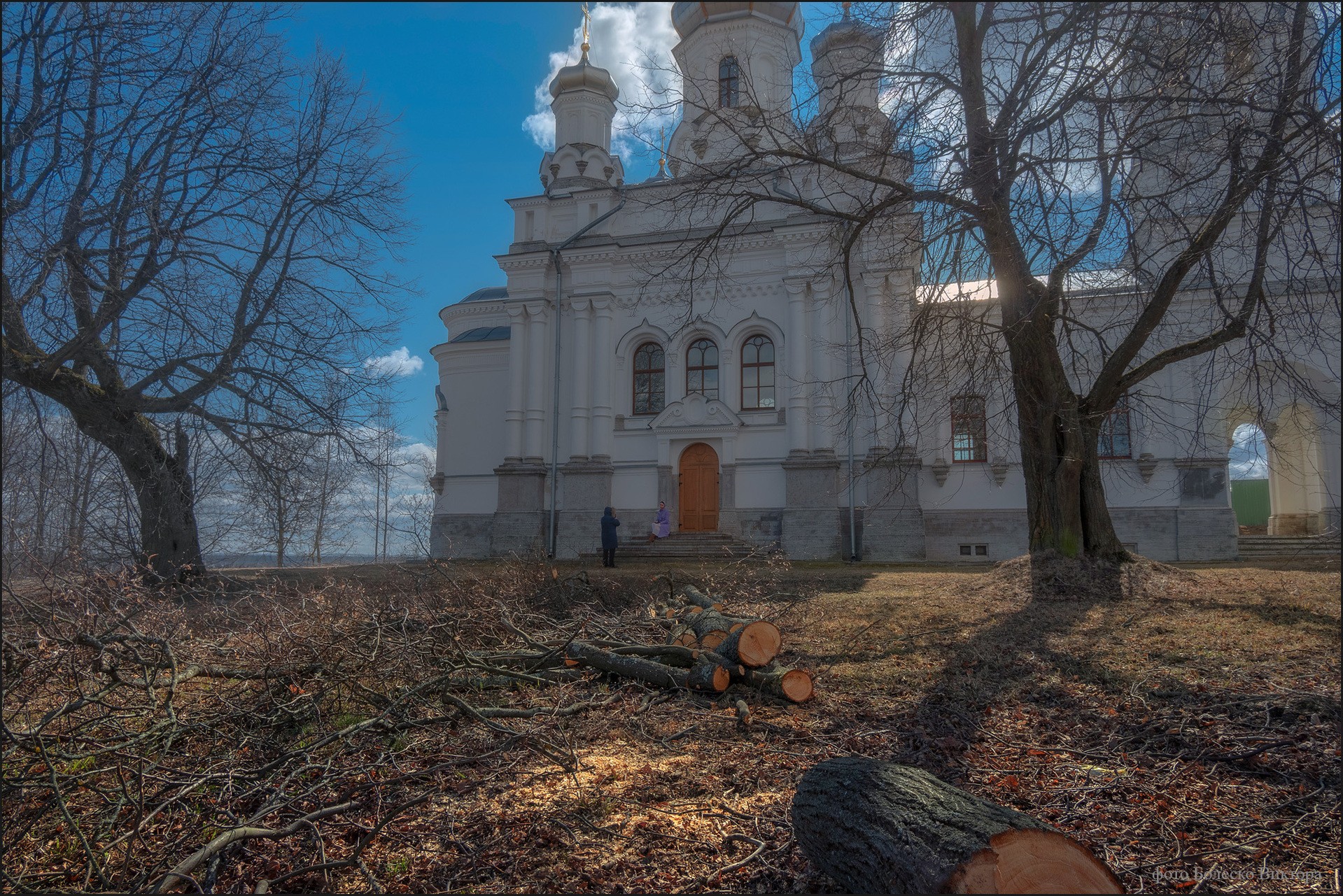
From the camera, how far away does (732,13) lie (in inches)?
945

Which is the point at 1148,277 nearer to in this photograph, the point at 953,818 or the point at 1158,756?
the point at 1158,756

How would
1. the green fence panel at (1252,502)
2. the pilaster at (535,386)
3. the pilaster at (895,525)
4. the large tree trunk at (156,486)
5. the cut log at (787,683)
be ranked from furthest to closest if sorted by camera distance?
the green fence panel at (1252,502) → the pilaster at (535,386) → the pilaster at (895,525) → the large tree trunk at (156,486) → the cut log at (787,683)

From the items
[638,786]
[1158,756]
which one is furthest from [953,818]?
[1158,756]

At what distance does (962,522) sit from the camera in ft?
63.6

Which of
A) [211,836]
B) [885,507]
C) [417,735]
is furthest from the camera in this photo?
[885,507]

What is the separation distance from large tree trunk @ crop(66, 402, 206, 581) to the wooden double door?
42.1ft

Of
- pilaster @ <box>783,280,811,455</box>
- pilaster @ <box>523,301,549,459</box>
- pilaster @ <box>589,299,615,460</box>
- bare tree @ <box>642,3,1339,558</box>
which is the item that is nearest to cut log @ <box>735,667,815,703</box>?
bare tree @ <box>642,3,1339,558</box>

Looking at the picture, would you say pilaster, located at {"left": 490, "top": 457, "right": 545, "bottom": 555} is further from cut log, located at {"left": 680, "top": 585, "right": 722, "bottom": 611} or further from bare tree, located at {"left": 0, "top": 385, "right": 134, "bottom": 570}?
bare tree, located at {"left": 0, "top": 385, "right": 134, "bottom": 570}

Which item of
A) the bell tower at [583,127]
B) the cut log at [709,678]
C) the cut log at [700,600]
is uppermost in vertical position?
the bell tower at [583,127]

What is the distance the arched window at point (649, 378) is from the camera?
2192 cm

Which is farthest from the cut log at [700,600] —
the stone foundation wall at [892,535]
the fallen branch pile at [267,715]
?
the stone foundation wall at [892,535]

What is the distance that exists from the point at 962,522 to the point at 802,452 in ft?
14.3

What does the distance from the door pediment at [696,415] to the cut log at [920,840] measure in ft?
56.4

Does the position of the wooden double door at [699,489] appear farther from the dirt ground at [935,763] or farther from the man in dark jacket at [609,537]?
the dirt ground at [935,763]
